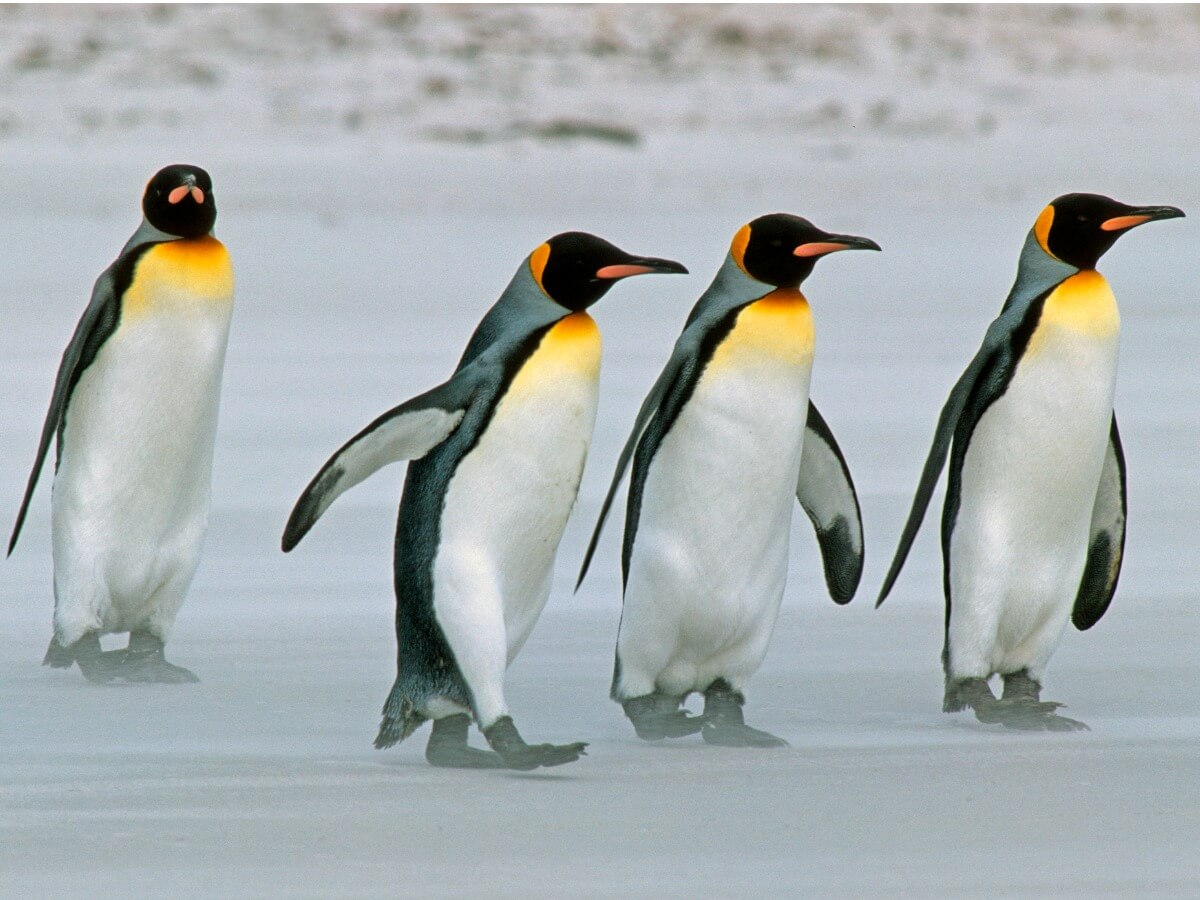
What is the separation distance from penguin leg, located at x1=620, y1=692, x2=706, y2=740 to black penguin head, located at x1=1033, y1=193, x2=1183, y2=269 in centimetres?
106

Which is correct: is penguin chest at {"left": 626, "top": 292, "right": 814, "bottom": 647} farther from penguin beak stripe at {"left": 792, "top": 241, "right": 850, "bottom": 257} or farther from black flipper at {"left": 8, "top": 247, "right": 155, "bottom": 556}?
black flipper at {"left": 8, "top": 247, "right": 155, "bottom": 556}

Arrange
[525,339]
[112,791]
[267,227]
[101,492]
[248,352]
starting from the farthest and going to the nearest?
[267,227]
[248,352]
[101,492]
[525,339]
[112,791]

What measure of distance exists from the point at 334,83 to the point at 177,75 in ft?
4.84

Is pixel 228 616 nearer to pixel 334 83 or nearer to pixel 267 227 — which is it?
pixel 267 227

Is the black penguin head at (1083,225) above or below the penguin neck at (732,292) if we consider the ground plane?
above

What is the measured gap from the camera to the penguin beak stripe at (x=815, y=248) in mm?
3617

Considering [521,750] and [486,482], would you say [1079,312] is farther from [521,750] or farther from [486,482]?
[521,750]

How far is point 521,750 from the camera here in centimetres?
332

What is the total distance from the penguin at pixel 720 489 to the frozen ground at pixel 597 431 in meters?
0.15

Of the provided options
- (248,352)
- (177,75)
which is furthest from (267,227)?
(177,75)

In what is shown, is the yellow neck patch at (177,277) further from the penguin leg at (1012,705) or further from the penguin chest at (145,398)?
the penguin leg at (1012,705)

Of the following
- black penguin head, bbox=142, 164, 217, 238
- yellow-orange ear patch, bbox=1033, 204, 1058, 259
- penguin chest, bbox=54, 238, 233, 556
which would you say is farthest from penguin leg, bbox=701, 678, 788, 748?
black penguin head, bbox=142, 164, 217, 238

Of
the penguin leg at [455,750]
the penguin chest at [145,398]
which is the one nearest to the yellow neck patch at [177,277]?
the penguin chest at [145,398]

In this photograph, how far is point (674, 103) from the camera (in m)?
20.9
